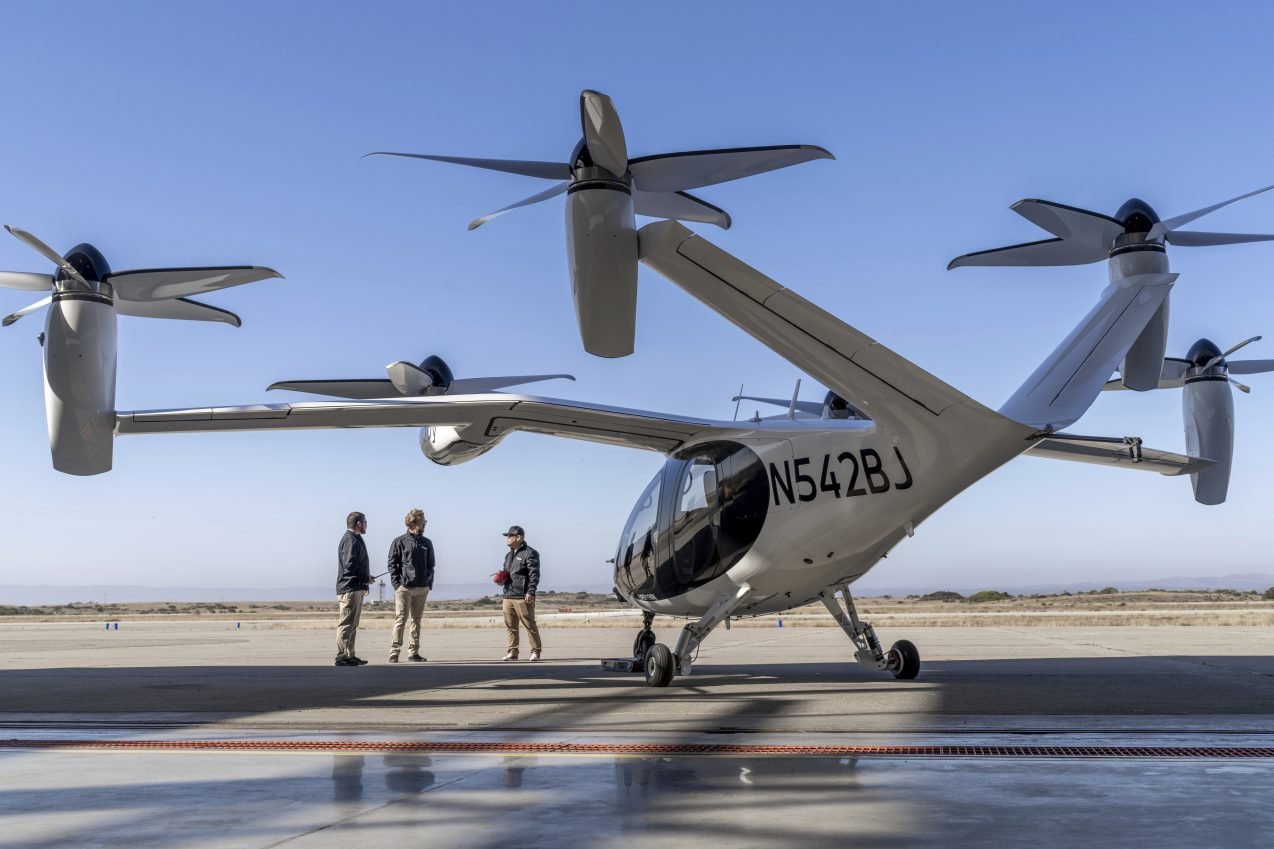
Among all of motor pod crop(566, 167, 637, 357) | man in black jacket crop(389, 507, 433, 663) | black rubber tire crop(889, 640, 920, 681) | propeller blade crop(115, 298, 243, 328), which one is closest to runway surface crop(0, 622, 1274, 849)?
black rubber tire crop(889, 640, 920, 681)

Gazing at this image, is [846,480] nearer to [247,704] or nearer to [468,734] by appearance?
[468,734]

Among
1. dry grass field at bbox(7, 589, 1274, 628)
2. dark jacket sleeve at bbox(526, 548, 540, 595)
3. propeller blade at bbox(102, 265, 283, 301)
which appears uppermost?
propeller blade at bbox(102, 265, 283, 301)

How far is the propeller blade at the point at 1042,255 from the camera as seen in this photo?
1152cm

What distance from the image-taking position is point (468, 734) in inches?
301

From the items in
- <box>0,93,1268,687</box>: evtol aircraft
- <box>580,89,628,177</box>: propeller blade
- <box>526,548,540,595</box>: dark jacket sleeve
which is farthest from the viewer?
<box>526,548,540,595</box>: dark jacket sleeve

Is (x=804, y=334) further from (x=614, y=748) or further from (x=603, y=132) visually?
(x=614, y=748)

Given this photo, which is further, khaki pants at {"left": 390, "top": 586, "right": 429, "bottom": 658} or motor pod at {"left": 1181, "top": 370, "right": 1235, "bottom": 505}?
khaki pants at {"left": 390, "top": 586, "right": 429, "bottom": 658}

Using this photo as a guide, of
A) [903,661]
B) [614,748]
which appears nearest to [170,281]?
[614,748]

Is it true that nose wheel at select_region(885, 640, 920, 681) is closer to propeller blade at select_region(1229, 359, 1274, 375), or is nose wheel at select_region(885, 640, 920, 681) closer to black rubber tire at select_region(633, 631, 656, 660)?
black rubber tire at select_region(633, 631, 656, 660)

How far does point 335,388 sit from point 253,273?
3822mm

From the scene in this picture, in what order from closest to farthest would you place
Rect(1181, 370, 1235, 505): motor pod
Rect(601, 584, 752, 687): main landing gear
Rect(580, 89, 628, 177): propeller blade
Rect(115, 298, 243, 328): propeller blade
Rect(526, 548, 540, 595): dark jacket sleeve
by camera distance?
Rect(580, 89, 628, 177): propeller blade
Rect(601, 584, 752, 687): main landing gear
Rect(115, 298, 243, 328): propeller blade
Rect(1181, 370, 1235, 505): motor pod
Rect(526, 548, 540, 595): dark jacket sleeve

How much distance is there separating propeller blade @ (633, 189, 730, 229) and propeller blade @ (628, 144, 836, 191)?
1798mm

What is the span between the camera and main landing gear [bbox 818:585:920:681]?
12.0 meters

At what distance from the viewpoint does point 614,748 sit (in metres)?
6.79
